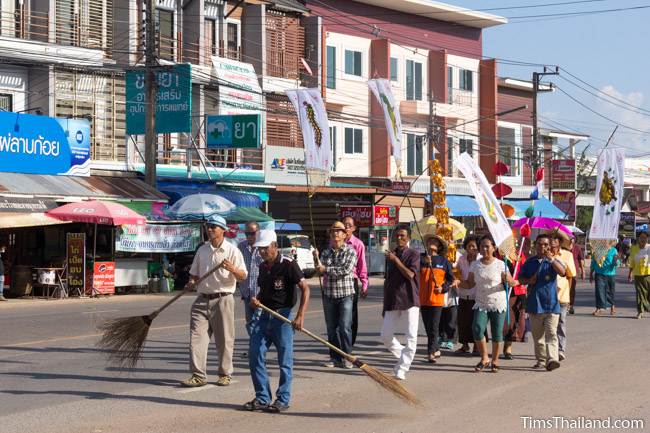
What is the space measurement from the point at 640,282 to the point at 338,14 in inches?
1037

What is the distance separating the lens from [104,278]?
92.7 feet

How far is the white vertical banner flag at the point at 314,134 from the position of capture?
23312mm

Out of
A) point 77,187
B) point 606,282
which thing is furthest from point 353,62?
point 606,282

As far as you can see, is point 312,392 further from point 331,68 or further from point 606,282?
point 331,68

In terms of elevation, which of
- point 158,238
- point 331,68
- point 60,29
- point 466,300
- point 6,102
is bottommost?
point 466,300

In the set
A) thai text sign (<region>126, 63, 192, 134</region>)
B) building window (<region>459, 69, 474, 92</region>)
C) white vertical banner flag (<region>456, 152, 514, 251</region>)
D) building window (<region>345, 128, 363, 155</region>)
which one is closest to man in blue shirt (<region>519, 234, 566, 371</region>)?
white vertical banner flag (<region>456, 152, 514, 251</region>)

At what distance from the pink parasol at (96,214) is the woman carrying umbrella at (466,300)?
14.5 metres

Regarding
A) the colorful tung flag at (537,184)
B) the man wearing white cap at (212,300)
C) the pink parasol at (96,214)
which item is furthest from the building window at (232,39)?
the man wearing white cap at (212,300)

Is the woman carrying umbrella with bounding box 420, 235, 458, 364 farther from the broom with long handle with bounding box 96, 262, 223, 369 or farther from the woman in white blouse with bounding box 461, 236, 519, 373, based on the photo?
the broom with long handle with bounding box 96, 262, 223, 369

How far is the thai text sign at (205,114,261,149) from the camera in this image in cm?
3325

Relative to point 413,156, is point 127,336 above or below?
below

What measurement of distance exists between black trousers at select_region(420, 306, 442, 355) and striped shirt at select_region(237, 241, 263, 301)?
2552 mm

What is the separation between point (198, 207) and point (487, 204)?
17727 millimetres

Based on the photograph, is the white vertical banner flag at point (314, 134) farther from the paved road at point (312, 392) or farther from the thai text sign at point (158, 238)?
the paved road at point (312, 392)
